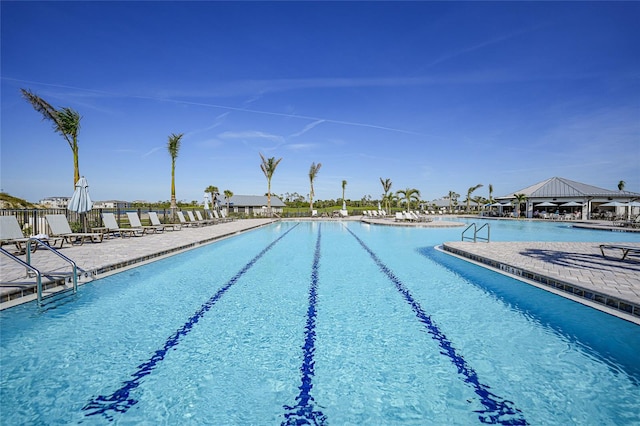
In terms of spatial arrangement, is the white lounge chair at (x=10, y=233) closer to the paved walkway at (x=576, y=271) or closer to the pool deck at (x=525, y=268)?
the pool deck at (x=525, y=268)

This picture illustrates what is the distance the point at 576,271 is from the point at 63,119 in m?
17.7

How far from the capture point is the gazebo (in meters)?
31.7

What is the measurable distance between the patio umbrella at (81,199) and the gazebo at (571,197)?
129ft

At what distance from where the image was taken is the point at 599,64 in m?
18.0

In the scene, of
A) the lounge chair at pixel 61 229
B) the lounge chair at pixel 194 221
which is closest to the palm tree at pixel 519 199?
the lounge chair at pixel 194 221

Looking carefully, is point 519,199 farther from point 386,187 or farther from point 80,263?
point 80,263

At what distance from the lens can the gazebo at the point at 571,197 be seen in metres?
31.7

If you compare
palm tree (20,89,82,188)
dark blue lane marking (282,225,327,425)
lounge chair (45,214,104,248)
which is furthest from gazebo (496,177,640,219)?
palm tree (20,89,82,188)

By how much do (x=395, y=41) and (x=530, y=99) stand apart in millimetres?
13939

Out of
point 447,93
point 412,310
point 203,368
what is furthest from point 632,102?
point 203,368

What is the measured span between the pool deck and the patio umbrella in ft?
4.21

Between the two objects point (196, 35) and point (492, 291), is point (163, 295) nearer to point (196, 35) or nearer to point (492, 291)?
point (492, 291)

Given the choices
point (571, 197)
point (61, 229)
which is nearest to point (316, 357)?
point (61, 229)

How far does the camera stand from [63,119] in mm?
12031
